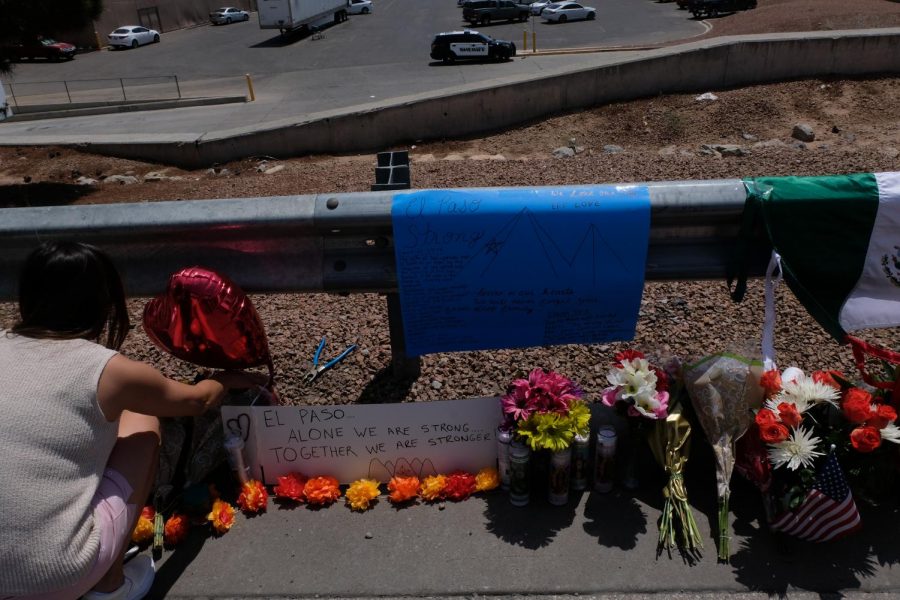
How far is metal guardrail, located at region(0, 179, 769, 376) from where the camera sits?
9.23ft

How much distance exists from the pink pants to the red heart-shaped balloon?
597mm

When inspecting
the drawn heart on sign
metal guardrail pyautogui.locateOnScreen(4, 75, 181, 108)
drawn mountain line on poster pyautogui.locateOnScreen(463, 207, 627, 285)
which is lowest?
metal guardrail pyautogui.locateOnScreen(4, 75, 181, 108)

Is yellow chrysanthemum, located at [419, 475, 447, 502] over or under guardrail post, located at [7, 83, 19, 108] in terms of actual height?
over

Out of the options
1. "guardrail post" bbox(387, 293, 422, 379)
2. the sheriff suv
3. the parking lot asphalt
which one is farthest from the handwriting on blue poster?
the sheriff suv

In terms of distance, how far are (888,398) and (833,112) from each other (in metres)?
10.7

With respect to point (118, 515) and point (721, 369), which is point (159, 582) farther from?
point (721, 369)

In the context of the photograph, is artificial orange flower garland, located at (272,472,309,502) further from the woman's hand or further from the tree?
the tree

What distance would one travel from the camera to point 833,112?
457 inches

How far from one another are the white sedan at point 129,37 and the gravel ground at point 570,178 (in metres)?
29.8

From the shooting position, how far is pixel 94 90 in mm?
26812

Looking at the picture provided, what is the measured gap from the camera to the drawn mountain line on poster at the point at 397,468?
114 inches

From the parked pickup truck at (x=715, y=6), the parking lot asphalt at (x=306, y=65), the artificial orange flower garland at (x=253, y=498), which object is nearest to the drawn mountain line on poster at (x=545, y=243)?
the artificial orange flower garland at (x=253, y=498)

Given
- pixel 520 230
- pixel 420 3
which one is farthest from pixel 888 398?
pixel 420 3

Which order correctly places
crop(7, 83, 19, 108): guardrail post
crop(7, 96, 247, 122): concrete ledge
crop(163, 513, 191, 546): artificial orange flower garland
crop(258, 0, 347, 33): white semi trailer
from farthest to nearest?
1. crop(258, 0, 347, 33): white semi trailer
2. crop(7, 83, 19, 108): guardrail post
3. crop(7, 96, 247, 122): concrete ledge
4. crop(163, 513, 191, 546): artificial orange flower garland
